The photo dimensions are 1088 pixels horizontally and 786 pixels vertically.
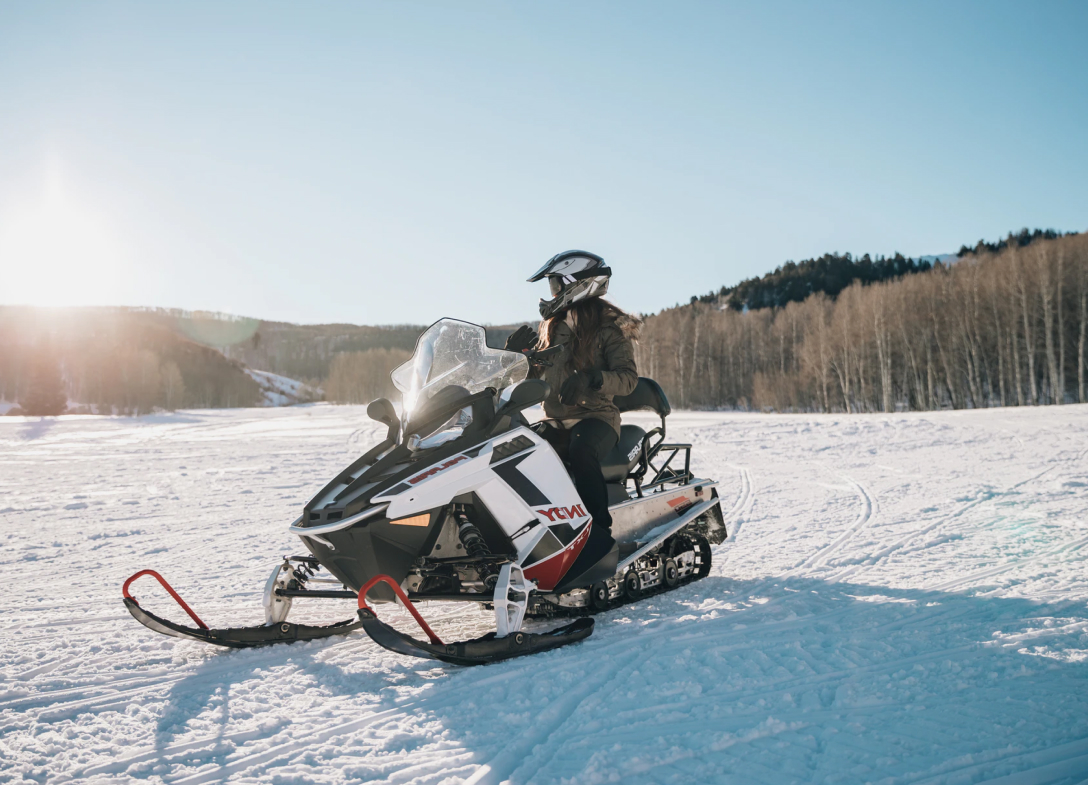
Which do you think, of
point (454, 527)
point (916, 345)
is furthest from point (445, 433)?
point (916, 345)

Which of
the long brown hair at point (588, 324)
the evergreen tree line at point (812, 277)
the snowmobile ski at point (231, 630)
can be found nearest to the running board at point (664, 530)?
the long brown hair at point (588, 324)

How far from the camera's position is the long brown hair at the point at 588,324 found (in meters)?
4.04

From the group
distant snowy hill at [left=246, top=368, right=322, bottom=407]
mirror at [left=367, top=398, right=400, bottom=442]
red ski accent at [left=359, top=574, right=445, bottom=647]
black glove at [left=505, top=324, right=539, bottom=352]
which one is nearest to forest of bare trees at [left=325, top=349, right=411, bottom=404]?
distant snowy hill at [left=246, top=368, right=322, bottom=407]

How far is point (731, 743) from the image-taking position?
2.25 m

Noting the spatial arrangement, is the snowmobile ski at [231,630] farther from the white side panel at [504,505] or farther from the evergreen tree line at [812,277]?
the evergreen tree line at [812,277]

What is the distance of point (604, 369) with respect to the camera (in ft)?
13.0

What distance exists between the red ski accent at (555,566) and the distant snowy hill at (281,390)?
11243 cm

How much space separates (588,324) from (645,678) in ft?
6.75

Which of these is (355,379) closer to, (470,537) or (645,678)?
(470,537)

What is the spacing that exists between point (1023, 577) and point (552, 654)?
3.10 m

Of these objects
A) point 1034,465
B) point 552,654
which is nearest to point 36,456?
point 552,654

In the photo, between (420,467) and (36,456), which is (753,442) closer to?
(420,467)

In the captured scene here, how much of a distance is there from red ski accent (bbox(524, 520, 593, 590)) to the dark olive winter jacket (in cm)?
73

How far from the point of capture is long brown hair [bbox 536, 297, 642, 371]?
4043 millimetres
